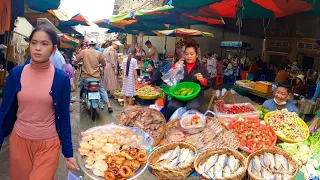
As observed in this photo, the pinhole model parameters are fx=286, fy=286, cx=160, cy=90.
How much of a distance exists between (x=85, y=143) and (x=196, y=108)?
2037mm

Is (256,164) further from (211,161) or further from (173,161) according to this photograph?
(173,161)

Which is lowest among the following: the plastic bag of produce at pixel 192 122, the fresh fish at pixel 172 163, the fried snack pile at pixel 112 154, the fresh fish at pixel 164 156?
the fresh fish at pixel 172 163

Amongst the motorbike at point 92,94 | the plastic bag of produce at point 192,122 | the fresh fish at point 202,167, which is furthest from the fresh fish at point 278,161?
the motorbike at point 92,94

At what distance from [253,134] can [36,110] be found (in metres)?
2.97

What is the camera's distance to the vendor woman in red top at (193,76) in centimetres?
480

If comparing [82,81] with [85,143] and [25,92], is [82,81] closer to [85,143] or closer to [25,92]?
[85,143]

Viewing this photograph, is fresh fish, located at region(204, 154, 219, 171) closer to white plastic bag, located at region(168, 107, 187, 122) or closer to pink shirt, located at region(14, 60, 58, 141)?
white plastic bag, located at region(168, 107, 187, 122)

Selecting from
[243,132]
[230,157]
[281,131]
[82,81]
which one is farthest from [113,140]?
[82,81]

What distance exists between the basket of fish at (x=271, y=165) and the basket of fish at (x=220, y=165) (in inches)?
4.8

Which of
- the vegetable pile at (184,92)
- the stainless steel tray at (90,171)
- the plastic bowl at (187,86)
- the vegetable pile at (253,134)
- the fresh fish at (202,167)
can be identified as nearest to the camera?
the stainless steel tray at (90,171)

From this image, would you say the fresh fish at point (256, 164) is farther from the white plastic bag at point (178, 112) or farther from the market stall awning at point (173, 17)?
the market stall awning at point (173, 17)

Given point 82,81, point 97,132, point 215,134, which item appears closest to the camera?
point 97,132

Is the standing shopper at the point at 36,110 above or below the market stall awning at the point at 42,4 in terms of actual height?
below

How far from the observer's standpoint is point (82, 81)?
8.29 m
